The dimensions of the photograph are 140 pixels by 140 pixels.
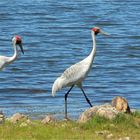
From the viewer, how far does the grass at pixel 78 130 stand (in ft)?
41.0

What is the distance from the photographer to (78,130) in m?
13.2

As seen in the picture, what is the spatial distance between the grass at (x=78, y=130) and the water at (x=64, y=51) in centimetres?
322

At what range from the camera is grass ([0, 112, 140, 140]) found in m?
12.5

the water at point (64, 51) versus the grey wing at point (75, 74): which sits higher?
the grey wing at point (75, 74)

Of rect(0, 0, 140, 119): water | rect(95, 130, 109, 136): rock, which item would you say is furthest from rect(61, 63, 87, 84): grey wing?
rect(95, 130, 109, 136): rock

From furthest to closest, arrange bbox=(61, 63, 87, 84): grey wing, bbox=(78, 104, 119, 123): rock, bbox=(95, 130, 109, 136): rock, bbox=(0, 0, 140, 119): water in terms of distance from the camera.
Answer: bbox=(0, 0, 140, 119): water < bbox=(61, 63, 87, 84): grey wing < bbox=(78, 104, 119, 123): rock < bbox=(95, 130, 109, 136): rock

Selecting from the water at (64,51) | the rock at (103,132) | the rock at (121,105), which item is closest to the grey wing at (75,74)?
the water at (64,51)

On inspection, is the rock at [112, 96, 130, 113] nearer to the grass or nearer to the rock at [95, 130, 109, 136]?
the grass

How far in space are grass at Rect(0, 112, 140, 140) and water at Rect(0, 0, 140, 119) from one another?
3222mm

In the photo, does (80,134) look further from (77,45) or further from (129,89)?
(77,45)

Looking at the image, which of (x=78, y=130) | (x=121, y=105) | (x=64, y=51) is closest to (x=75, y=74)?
(x=121, y=105)

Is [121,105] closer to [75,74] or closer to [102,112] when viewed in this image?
[102,112]

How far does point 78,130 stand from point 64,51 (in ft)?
48.1

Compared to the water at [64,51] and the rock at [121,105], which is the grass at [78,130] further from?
the water at [64,51]
